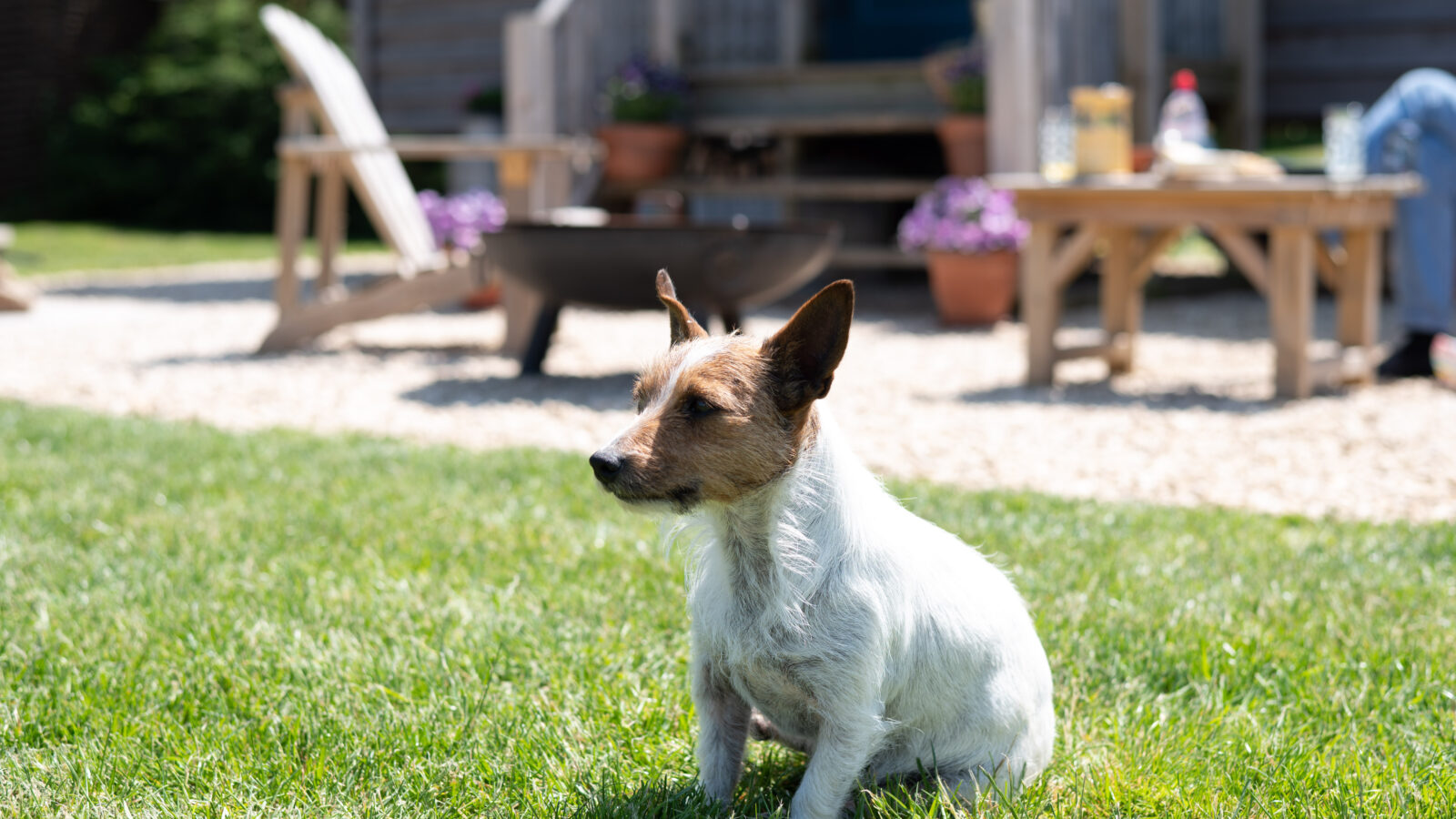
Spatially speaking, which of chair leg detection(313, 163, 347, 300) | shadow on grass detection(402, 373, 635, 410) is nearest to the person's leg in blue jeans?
shadow on grass detection(402, 373, 635, 410)

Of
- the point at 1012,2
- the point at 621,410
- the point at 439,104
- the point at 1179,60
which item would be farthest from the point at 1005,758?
the point at 439,104

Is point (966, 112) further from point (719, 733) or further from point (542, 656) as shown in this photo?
point (719, 733)

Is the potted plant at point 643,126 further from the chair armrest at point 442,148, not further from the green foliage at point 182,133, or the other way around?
the green foliage at point 182,133

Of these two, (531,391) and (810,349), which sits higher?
(810,349)

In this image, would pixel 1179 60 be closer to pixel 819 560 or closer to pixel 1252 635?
pixel 1252 635

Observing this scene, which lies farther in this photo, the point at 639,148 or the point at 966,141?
the point at 639,148

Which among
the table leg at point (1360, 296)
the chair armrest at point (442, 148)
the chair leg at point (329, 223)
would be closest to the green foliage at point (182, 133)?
the chair leg at point (329, 223)

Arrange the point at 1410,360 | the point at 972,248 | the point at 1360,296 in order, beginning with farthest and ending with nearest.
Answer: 1. the point at 972,248
2. the point at 1410,360
3. the point at 1360,296

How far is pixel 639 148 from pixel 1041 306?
4660mm

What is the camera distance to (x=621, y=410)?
601 cm

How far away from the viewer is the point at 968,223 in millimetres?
8680

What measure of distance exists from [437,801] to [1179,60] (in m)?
9.57

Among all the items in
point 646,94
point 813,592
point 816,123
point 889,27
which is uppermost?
point 889,27

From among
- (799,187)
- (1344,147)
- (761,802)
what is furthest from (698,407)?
(799,187)
